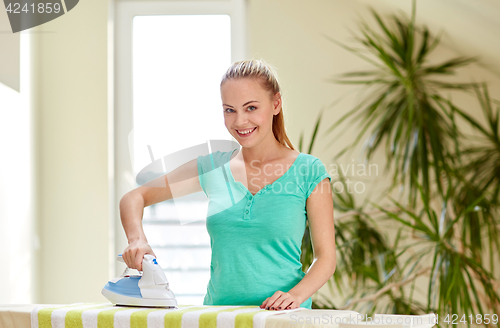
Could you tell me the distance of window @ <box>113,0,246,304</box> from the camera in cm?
232

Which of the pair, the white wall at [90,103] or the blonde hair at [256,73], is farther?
the white wall at [90,103]

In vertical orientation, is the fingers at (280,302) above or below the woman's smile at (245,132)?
below

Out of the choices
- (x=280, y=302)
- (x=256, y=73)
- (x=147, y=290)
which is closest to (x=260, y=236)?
(x=280, y=302)

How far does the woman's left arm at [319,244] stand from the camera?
0.93 m

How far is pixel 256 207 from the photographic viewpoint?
994mm

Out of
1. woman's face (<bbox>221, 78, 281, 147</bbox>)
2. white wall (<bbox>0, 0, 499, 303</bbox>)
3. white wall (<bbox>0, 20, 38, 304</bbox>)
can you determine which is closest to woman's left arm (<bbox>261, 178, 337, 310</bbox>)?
woman's face (<bbox>221, 78, 281, 147</bbox>)

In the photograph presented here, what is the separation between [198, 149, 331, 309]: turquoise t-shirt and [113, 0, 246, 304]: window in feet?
4.24

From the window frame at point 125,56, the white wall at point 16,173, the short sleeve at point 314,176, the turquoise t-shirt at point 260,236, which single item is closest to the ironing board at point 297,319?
the turquoise t-shirt at point 260,236

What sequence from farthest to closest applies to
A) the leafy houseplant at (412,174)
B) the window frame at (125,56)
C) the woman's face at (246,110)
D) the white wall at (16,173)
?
the window frame at (125,56), the leafy houseplant at (412,174), the white wall at (16,173), the woman's face at (246,110)

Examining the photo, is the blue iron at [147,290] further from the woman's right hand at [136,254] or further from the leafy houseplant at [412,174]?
the leafy houseplant at [412,174]

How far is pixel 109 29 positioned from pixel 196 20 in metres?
0.48

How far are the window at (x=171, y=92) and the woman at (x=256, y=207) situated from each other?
1.21 meters

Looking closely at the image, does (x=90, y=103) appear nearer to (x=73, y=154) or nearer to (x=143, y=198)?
(x=73, y=154)

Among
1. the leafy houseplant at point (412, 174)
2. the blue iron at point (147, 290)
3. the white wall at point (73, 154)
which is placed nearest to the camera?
the blue iron at point (147, 290)
